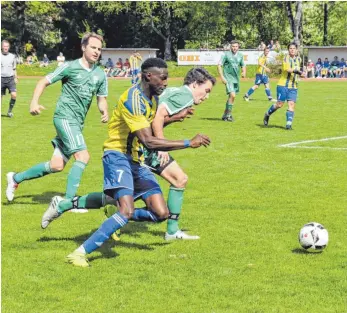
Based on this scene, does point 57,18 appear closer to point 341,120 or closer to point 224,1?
point 224,1

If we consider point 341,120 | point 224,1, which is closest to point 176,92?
point 341,120

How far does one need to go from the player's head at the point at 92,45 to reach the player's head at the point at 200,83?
1.59 m

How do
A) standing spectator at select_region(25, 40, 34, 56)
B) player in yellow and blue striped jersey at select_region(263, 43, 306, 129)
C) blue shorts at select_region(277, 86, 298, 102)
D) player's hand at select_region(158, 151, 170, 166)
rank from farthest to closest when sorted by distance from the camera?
standing spectator at select_region(25, 40, 34, 56) < blue shorts at select_region(277, 86, 298, 102) < player in yellow and blue striped jersey at select_region(263, 43, 306, 129) < player's hand at select_region(158, 151, 170, 166)

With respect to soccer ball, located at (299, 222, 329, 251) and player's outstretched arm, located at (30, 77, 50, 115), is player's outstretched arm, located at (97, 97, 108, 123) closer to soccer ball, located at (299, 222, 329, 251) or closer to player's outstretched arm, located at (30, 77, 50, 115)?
player's outstretched arm, located at (30, 77, 50, 115)

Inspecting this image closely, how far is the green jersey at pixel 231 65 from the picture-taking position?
835 inches

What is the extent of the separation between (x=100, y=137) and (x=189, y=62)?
41534 millimetres

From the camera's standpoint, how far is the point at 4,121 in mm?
21500

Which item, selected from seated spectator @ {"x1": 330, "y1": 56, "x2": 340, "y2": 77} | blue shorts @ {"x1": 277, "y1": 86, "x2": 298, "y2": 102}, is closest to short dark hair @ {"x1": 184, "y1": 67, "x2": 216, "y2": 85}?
blue shorts @ {"x1": 277, "y1": 86, "x2": 298, "y2": 102}

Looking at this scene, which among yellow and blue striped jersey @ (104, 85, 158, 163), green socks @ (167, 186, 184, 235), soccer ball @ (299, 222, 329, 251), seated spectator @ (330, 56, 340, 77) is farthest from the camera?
seated spectator @ (330, 56, 340, 77)

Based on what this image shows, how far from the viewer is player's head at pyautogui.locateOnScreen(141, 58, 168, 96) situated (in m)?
7.28

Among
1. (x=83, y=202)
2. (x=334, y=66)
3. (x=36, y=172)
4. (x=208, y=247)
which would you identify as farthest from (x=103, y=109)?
(x=334, y=66)

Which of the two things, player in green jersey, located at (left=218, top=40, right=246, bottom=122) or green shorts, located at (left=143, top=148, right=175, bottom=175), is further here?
player in green jersey, located at (left=218, top=40, right=246, bottom=122)

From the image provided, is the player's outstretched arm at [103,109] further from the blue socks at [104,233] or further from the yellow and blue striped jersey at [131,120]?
the blue socks at [104,233]

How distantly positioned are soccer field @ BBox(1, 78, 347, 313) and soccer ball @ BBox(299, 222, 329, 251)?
94mm
